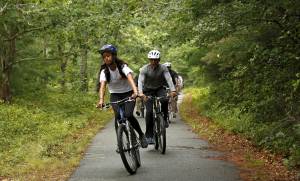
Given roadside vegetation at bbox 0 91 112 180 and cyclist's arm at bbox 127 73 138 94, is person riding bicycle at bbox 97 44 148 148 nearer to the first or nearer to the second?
cyclist's arm at bbox 127 73 138 94

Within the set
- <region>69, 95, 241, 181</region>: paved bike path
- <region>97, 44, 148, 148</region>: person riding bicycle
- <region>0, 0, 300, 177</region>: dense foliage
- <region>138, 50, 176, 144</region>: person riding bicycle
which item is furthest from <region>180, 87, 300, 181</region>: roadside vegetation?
<region>97, 44, 148, 148</region>: person riding bicycle

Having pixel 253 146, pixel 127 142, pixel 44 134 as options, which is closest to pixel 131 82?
pixel 127 142

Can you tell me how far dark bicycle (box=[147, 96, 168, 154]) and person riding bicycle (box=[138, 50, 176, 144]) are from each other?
0.38 ft

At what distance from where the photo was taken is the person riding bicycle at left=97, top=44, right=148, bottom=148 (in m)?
8.41

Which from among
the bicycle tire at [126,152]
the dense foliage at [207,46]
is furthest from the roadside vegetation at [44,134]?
the bicycle tire at [126,152]

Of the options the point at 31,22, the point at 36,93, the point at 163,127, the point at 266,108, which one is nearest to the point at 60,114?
the point at 31,22

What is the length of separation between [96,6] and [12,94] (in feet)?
21.7

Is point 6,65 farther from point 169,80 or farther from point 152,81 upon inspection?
point 169,80

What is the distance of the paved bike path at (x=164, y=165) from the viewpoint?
27.2 ft

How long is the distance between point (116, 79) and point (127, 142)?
1.09m

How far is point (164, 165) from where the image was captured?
928 cm

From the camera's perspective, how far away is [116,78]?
8.73 m

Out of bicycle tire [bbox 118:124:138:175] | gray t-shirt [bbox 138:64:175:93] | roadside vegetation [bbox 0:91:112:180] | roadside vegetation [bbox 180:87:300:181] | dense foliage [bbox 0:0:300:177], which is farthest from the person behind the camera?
gray t-shirt [bbox 138:64:175:93]

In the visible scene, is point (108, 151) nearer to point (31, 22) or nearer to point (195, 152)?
point (195, 152)
